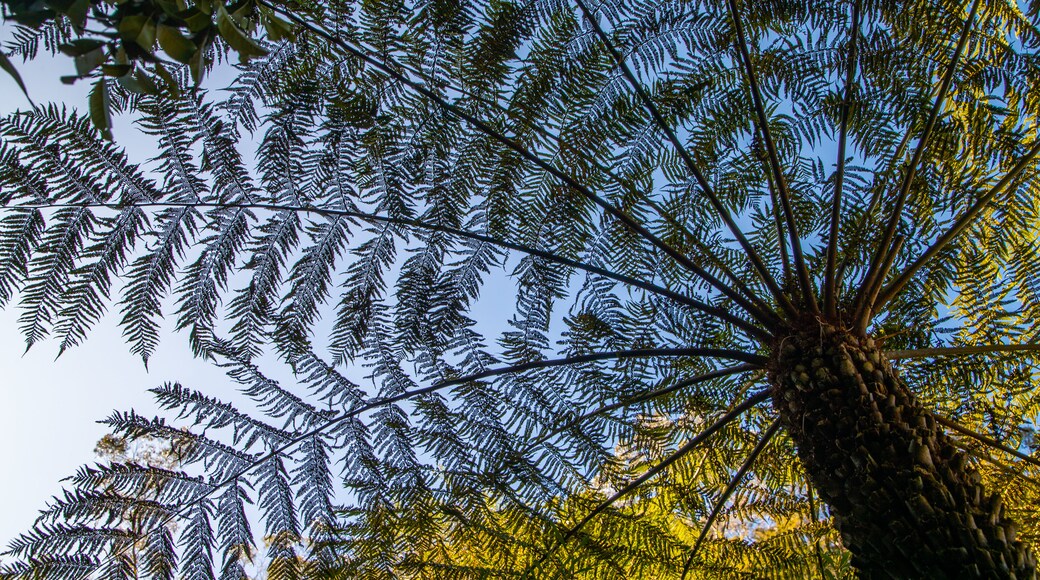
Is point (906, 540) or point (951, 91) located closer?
point (906, 540)

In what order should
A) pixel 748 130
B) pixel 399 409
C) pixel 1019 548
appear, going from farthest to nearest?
1. pixel 748 130
2. pixel 399 409
3. pixel 1019 548

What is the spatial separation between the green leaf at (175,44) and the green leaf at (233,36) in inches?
1.5

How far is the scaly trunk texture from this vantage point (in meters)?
0.94

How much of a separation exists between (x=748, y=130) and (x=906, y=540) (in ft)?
4.68

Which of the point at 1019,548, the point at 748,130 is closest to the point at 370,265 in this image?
the point at 748,130

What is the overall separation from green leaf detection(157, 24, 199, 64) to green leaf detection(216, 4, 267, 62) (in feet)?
0.13

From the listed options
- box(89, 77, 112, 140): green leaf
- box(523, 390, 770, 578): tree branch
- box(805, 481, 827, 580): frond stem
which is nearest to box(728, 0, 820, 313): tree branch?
box(523, 390, 770, 578): tree branch

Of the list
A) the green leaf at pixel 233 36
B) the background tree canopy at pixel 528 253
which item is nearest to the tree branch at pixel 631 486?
the background tree canopy at pixel 528 253

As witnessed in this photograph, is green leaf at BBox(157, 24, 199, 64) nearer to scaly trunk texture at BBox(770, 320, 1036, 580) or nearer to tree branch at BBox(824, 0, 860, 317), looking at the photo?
scaly trunk texture at BBox(770, 320, 1036, 580)

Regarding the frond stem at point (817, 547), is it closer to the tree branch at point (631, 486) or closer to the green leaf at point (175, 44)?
the tree branch at point (631, 486)

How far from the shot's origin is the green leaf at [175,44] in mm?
612

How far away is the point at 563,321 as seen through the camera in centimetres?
191


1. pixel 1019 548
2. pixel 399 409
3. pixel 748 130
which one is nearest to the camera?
pixel 1019 548

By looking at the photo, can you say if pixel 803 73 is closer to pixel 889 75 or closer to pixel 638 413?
pixel 889 75
